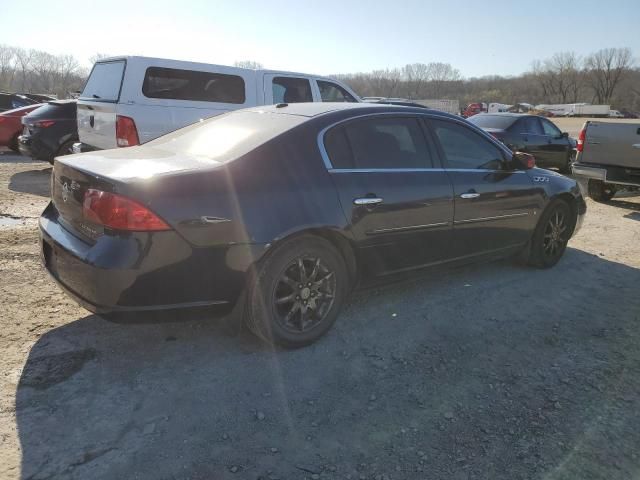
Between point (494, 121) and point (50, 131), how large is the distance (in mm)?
9274

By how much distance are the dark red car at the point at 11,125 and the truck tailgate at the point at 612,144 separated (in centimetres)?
1208

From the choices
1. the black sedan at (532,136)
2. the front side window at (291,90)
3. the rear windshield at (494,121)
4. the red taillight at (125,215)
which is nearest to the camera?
the red taillight at (125,215)

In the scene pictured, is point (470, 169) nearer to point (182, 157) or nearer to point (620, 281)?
point (620, 281)

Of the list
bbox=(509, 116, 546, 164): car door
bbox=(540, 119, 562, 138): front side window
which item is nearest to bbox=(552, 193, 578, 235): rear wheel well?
bbox=(509, 116, 546, 164): car door

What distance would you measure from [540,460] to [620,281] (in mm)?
3302

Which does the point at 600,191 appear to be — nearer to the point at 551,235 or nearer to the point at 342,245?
the point at 551,235

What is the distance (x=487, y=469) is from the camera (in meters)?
2.39

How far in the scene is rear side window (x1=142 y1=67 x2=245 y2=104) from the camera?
7.29 metres

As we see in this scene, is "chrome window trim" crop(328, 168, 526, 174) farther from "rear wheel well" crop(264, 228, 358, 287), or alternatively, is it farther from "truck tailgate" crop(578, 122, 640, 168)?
"truck tailgate" crop(578, 122, 640, 168)

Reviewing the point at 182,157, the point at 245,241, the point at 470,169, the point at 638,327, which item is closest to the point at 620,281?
the point at 638,327

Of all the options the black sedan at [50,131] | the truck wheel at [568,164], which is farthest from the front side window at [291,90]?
the truck wheel at [568,164]

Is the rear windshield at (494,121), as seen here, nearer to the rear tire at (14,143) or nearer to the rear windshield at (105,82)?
the rear windshield at (105,82)

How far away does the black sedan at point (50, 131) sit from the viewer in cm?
963

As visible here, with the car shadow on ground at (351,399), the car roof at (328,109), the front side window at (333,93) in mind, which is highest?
the front side window at (333,93)
